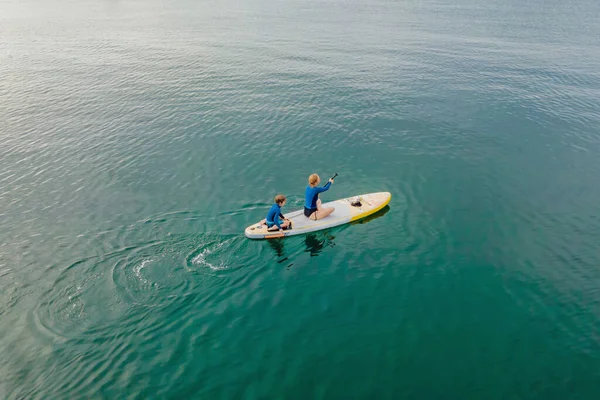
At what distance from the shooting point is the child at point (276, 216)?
19781 mm

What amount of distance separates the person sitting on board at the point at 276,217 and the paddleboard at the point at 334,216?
0.91ft

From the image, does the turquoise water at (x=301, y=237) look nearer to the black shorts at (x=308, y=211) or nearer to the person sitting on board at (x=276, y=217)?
the person sitting on board at (x=276, y=217)

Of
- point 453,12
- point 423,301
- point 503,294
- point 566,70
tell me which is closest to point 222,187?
point 423,301

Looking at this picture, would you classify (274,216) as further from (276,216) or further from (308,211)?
(308,211)

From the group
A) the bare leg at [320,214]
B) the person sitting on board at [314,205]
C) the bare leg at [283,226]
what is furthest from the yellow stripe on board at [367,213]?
the bare leg at [283,226]

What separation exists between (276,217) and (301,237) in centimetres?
→ 199

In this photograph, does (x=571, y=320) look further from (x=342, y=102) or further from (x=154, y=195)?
(x=342, y=102)

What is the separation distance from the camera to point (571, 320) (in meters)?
15.7

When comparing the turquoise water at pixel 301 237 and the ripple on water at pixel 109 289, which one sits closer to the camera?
the turquoise water at pixel 301 237

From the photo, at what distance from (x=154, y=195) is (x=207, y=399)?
14.9 m

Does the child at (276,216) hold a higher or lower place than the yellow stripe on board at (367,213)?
higher

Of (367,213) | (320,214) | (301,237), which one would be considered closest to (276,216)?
(301,237)

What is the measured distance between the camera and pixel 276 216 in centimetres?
2003

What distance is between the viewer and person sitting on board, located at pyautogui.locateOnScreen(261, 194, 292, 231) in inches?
779
